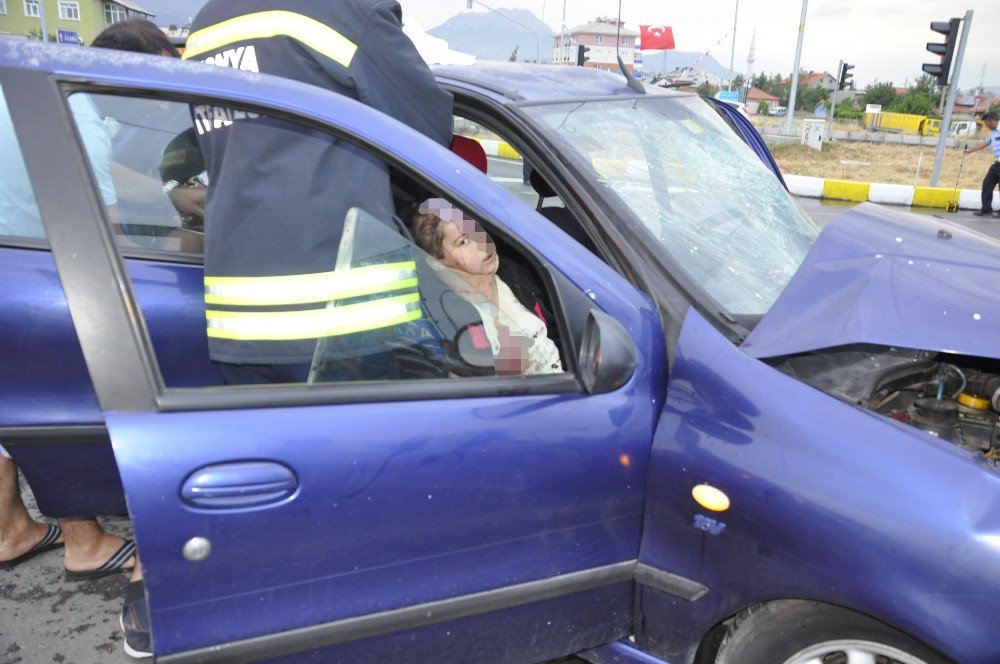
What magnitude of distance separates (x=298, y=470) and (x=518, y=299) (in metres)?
0.69

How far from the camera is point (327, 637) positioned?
1414 millimetres

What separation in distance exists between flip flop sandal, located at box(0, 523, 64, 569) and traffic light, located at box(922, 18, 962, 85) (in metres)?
12.7

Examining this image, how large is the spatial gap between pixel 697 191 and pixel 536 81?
59cm

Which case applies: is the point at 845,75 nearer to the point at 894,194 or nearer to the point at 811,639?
the point at 894,194

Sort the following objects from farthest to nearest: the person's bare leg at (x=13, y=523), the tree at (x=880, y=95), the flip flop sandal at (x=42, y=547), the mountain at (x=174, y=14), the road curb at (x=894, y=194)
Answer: the mountain at (x=174, y=14) < the tree at (x=880, y=95) < the road curb at (x=894, y=194) < the flip flop sandal at (x=42, y=547) < the person's bare leg at (x=13, y=523)

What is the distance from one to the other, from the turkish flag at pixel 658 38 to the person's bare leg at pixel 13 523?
1163 cm

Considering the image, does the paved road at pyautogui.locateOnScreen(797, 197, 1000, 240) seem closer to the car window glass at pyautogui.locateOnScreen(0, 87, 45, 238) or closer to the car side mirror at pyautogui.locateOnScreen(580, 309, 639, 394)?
the car side mirror at pyautogui.locateOnScreen(580, 309, 639, 394)

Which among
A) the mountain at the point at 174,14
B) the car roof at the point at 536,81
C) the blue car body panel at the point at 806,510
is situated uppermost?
the mountain at the point at 174,14

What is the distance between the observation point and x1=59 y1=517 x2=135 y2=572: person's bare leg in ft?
7.90

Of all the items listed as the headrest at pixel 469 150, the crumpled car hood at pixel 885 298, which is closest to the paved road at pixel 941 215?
the headrest at pixel 469 150

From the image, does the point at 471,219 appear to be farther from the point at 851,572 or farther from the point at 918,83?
the point at 918,83

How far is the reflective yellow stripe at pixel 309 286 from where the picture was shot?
148cm

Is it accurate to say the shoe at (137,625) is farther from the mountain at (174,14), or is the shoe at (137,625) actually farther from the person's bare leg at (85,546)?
the mountain at (174,14)

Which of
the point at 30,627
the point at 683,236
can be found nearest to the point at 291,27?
the point at 683,236
